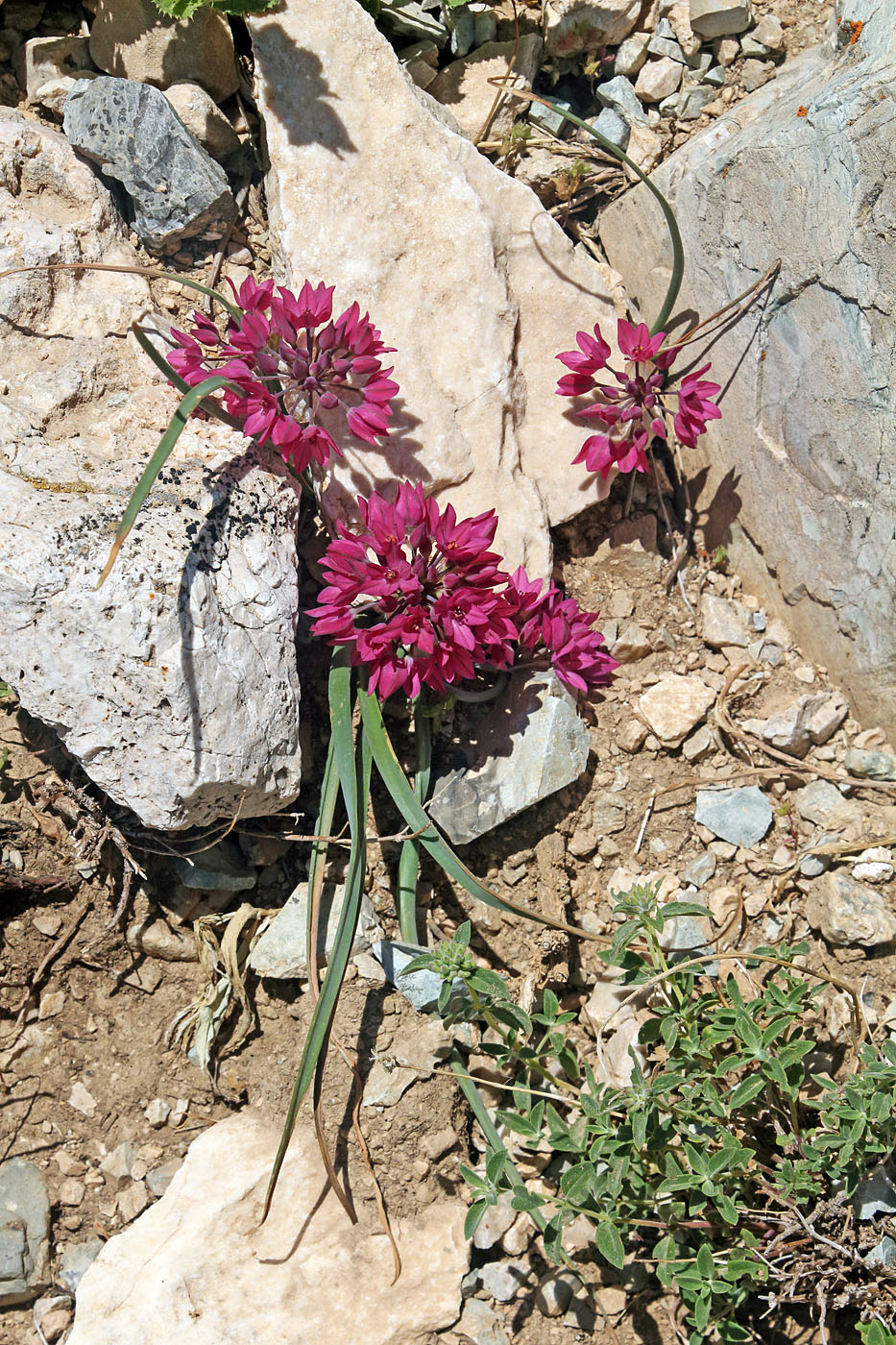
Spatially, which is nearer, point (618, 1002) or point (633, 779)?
point (618, 1002)

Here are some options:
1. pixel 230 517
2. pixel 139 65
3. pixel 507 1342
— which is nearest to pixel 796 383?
pixel 230 517

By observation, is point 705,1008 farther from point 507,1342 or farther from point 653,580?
point 653,580

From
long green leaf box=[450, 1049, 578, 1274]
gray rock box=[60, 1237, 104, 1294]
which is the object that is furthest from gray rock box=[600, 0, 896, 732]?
gray rock box=[60, 1237, 104, 1294]

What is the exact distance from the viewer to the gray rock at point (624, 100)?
3.55 metres

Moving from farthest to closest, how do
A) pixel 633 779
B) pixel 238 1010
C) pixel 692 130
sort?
1. pixel 692 130
2. pixel 633 779
3. pixel 238 1010

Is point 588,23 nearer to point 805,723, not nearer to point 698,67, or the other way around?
point 698,67

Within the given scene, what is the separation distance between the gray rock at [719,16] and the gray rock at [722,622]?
1.94 m

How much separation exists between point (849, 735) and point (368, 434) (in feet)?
5.88

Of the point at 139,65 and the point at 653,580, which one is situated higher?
the point at 139,65

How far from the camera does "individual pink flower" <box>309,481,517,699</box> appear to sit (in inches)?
106

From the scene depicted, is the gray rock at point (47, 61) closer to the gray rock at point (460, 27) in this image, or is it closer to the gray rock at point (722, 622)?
the gray rock at point (460, 27)

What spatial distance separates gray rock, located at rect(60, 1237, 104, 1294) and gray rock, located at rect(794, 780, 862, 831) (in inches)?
96.4

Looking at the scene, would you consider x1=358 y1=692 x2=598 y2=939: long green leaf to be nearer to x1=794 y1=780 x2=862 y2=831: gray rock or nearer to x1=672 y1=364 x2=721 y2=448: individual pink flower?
x1=794 y1=780 x2=862 y2=831: gray rock

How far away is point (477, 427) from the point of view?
10.3 feet
